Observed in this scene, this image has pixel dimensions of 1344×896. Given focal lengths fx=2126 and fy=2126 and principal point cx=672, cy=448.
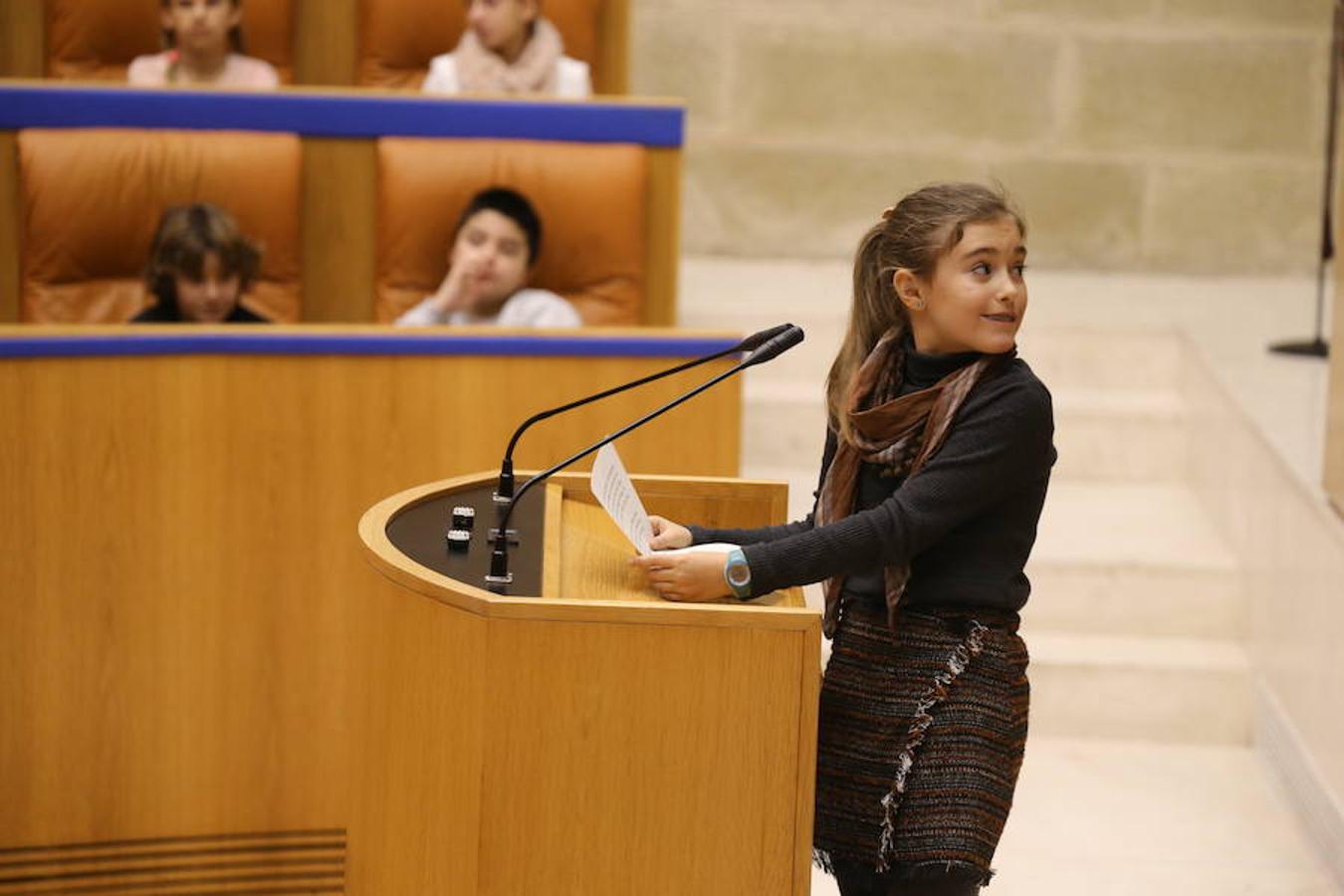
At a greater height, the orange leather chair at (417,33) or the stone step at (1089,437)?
the orange leather chair at (417,33)

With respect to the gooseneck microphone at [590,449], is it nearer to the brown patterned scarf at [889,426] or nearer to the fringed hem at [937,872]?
the brown patterned scarf at [889,426]

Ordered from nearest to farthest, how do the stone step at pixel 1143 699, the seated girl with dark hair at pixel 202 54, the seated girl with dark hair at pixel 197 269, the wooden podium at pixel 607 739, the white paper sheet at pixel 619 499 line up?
the wooden podium at pixel 607 739
the white paper sheet at pixel 619 499
the seated girl with dark hair at pixel 197 269
the stone step at pixel 1143 699
the seated girl with dark hair at pixel 202 54

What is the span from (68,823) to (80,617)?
0.92ft

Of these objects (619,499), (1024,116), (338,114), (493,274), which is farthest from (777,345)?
(1024,116)

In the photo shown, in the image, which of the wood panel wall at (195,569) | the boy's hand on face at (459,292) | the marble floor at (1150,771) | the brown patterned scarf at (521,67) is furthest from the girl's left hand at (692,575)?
the brown patterned scarf at (521,67)

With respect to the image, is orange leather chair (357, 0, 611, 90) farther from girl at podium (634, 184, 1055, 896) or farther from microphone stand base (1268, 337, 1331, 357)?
girl at podium (634, 184, 1055, 896)

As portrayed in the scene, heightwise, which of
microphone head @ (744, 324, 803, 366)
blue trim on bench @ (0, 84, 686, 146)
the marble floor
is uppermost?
blue trim on bench @ (0, 84, 686, 146)

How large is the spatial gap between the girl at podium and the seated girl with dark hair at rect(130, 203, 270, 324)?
185cm

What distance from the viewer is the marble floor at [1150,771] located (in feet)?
10.5

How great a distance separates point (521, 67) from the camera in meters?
4.36

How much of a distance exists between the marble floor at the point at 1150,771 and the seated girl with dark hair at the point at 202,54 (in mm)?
1109

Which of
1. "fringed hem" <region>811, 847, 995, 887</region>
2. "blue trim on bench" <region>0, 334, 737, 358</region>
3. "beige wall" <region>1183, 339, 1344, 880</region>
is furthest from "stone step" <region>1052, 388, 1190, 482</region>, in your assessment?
"fringed hem" <region>811, 847, 995, 887</region>

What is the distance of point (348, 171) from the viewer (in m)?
3.92

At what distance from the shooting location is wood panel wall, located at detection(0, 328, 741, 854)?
2818 millimetres
